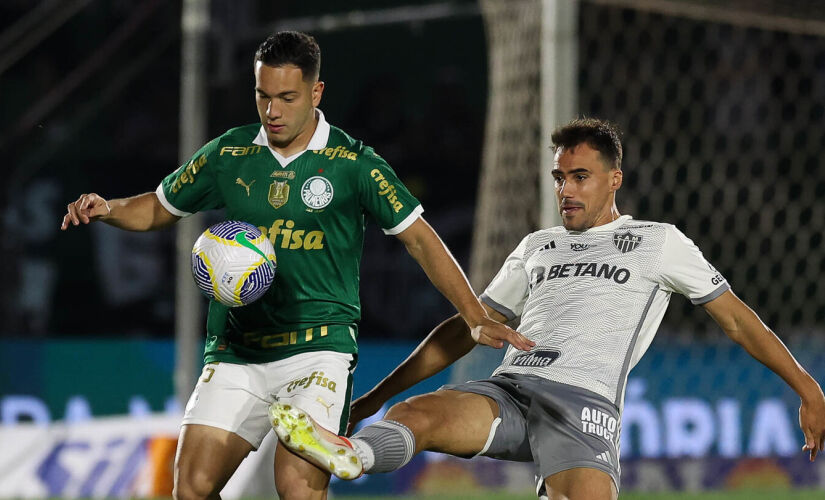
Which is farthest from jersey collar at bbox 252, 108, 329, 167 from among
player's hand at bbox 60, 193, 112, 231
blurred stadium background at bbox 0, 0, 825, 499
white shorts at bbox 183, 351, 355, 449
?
blurred stadium background at bbox 0, 0, 825, 499

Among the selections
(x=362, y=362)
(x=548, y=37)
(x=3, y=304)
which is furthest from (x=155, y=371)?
(x=548, y=37)

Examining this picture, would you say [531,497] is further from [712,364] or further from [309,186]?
[309,186]

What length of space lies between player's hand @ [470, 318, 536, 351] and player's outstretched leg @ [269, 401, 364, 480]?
579 millimetres

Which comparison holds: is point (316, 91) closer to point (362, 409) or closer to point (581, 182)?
point (581, 182)

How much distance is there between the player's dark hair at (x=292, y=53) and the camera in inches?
177

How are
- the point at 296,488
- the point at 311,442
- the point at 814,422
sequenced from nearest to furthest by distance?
1. the point at 311,442
2. the point at 296,488
3. the point at 814,422

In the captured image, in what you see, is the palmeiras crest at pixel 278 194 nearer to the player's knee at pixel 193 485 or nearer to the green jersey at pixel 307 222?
the green jersey at pixel 307 222

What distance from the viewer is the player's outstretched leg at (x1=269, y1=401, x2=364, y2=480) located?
4043 millimetres

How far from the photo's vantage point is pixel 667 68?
38.6 ft

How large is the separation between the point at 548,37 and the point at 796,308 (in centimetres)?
400

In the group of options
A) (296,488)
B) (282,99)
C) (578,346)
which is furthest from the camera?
(578,346)

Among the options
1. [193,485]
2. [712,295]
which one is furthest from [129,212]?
[712,295]

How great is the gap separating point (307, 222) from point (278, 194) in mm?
137

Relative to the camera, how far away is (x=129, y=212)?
481cm
